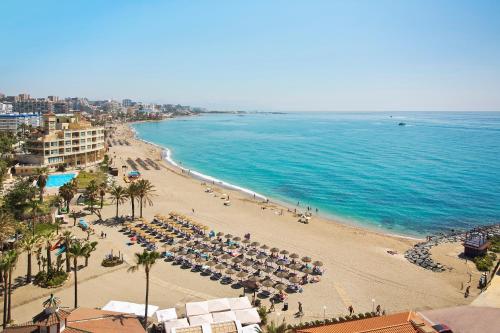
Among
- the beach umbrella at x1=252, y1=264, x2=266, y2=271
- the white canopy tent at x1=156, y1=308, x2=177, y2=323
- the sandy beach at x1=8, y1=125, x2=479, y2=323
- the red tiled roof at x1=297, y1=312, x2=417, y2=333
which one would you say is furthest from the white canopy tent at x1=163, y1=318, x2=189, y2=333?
the beach umbrella at x1=252, y1=264, x2=266, y2=271

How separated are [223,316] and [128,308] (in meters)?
6.42

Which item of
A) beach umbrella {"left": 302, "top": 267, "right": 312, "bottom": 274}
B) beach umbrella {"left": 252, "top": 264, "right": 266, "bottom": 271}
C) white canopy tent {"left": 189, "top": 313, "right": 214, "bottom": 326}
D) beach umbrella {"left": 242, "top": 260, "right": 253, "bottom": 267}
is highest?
white canopy tent {"left": 189, "top": 313, "right": 214, "bottom": 326}

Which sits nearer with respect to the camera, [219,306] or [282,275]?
[219,306]

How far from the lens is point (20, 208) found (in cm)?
4044

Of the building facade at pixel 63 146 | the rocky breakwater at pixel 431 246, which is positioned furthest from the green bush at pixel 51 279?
the building facade at pixel 63 146

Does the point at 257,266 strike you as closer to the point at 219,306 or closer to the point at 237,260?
the point at 237,260

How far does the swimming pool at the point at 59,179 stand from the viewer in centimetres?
5808

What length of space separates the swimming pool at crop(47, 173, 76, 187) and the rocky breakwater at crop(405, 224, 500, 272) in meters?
51.8

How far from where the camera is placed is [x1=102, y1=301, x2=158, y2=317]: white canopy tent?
2322 cm

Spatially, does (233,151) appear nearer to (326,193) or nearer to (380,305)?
(326,193)

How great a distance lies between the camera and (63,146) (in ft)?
241

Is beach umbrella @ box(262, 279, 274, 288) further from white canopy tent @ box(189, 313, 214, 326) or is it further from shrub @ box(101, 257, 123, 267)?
shrub @ box(101, 257, 123, 267)

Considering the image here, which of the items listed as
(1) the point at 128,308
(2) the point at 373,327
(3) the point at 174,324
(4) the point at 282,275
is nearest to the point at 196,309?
(3) the point at 174,324

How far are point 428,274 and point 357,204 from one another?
25875 mm
